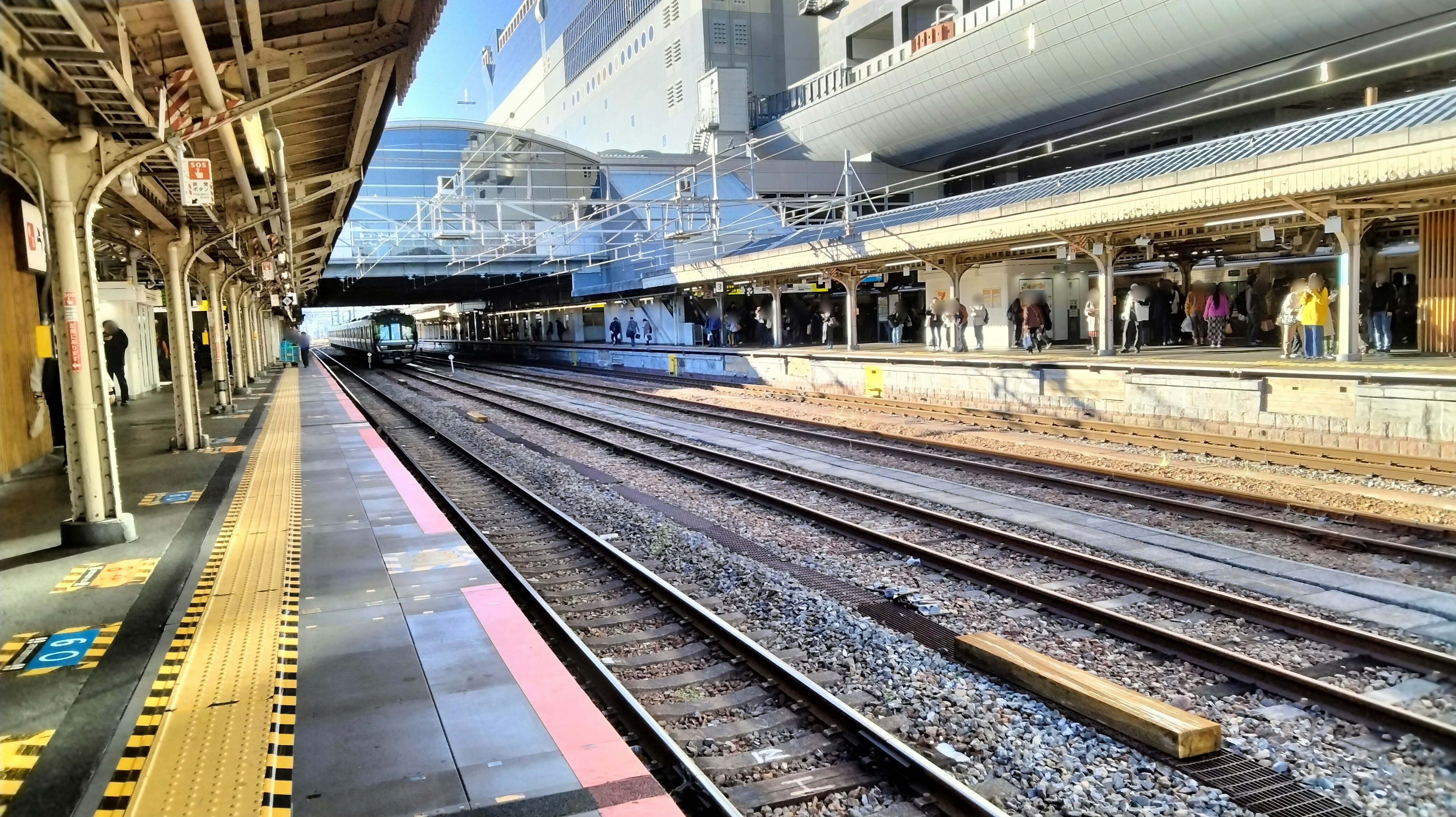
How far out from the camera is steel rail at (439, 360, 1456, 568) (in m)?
7.82

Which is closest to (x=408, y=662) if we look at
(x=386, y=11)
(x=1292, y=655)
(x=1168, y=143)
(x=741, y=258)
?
(x=1292, y=655)

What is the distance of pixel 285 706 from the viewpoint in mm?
4602

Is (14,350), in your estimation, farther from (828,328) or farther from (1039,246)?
(828,328)

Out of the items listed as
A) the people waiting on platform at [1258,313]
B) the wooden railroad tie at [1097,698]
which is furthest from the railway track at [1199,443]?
the people waiting on platform at [1258,313]

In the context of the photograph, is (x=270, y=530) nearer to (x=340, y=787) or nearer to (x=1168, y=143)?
(x=340, y=787)

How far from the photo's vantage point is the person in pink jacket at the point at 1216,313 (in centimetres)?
2041

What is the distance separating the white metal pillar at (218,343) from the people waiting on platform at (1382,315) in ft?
75.1

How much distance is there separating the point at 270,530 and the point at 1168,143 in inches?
1540

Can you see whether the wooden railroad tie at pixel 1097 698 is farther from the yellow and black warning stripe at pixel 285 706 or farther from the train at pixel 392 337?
the train at pixel 392 337

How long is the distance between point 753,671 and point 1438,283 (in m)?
16.5

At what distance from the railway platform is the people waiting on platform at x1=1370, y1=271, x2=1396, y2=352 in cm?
1732

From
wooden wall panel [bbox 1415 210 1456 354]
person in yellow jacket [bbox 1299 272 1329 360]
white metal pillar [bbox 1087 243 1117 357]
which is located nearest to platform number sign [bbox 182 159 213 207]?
white metal pillar [bbox 1087 243 1117 357]

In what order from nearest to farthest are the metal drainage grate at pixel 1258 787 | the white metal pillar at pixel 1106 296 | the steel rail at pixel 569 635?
the metal drainage grate at pixel 1258 787 < the steel rail at pixel 569 635 < the white metal pillar at pixel 1106 296

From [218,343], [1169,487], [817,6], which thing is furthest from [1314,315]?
[817,6]
